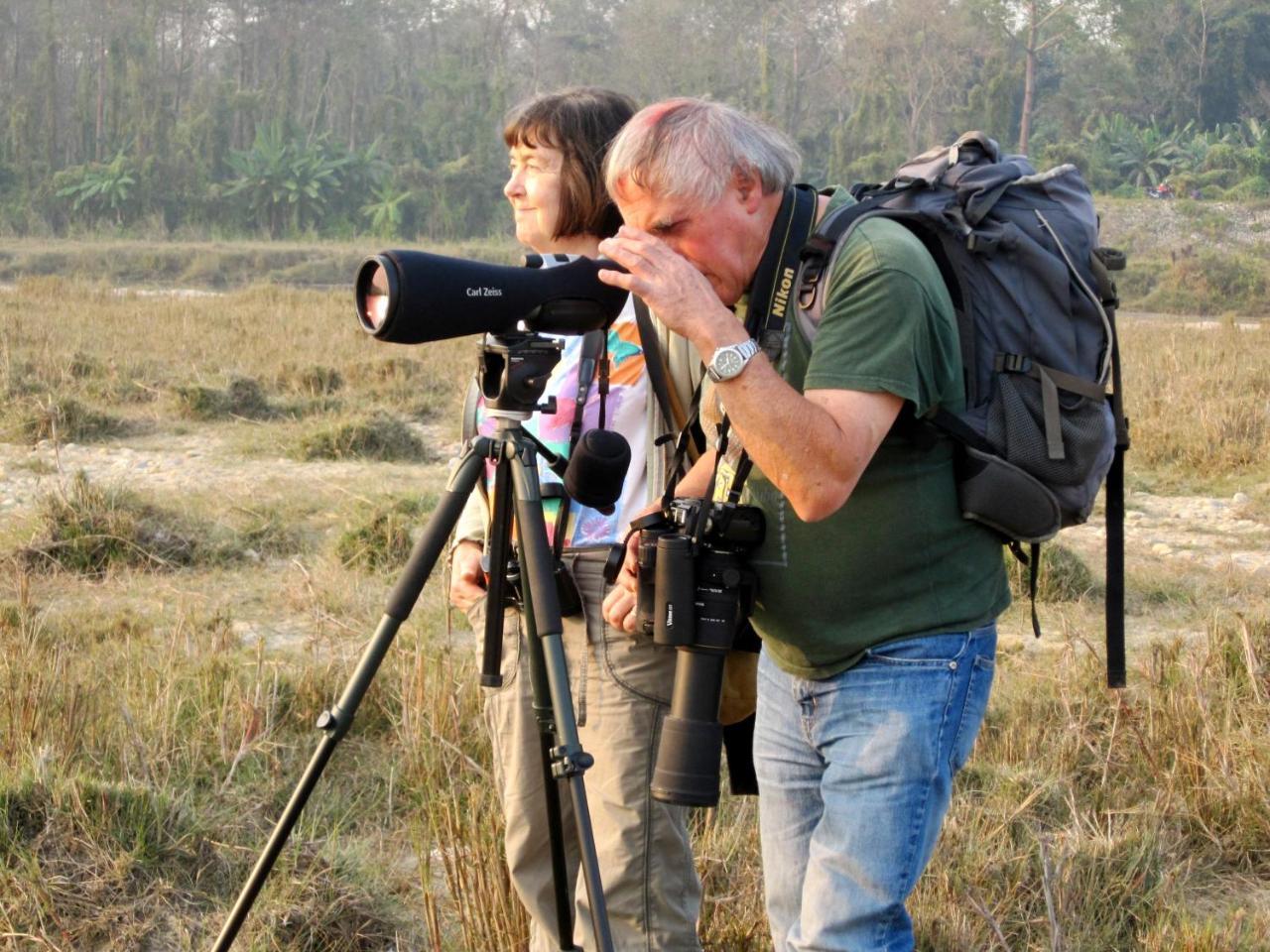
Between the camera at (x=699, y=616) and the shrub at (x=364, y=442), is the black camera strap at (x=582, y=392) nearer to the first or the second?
the camera at (x=699, y=616)

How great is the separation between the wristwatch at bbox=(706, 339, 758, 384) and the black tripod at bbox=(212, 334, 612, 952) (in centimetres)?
31

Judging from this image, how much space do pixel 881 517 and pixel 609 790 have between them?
695 mm

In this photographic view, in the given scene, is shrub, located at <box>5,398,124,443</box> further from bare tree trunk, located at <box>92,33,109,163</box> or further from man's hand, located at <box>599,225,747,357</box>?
bare tree trunk, located at <box>92,33,109,163</box>

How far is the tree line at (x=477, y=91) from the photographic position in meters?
36.6

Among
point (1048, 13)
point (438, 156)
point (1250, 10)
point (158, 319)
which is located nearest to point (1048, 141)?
point (1048, 13)

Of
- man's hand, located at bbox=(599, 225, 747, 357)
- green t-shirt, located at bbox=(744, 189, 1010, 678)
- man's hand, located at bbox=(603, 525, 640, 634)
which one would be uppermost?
man's hand, located at bbox=(599, 225, 747, 357)

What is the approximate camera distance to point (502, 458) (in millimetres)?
2174

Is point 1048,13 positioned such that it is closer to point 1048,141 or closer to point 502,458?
point 1048,141

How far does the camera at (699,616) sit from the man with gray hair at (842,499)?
4 cm

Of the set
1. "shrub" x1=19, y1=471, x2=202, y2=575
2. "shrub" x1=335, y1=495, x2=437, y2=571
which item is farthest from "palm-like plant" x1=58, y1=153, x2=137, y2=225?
"shrub" x1=335, y1=495, x2=437, y2=571

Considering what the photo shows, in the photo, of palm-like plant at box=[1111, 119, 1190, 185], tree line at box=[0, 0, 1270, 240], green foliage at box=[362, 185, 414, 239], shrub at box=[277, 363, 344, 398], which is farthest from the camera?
palm-like plant at box=[1111, 119, 1190, 185]

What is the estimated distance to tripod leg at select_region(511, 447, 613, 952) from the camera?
6.66 ft

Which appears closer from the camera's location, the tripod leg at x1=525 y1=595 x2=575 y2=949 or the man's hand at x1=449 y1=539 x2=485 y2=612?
the tripod leg at x1=525 y1=595 x2=575 y2=949

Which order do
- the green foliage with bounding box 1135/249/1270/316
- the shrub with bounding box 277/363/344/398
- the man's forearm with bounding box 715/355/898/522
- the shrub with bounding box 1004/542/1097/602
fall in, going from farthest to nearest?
the green foliage with bounding box 1135/249/1270/316 < the shrub with bounding box 277/363/344/398 < the shrub with bounding box 1004/542/1097/602 < the man's forearm with bounding box 715/355/898/522
